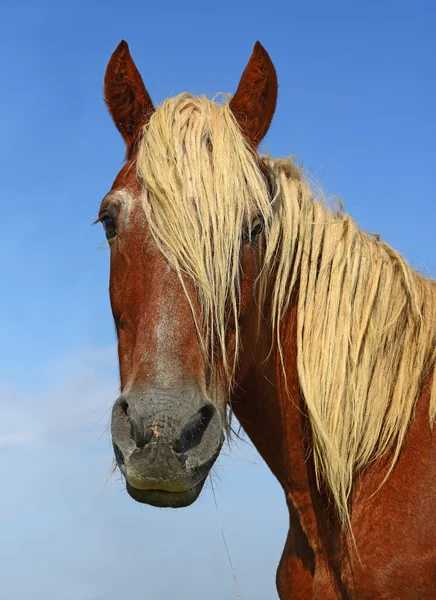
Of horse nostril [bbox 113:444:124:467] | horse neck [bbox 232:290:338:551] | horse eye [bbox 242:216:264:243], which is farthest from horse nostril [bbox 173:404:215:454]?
horse eye [bbox 242:216:264:243]

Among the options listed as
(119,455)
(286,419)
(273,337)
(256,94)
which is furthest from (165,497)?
(256,94)

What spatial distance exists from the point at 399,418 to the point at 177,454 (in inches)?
59.1

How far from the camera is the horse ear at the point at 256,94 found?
427cm

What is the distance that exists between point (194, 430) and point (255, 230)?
4.23ft

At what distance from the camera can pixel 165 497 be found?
3.11 m

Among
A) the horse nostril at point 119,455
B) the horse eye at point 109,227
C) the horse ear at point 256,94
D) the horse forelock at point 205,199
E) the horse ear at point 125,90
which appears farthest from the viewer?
the horse ear at point 125,90

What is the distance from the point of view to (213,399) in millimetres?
3451

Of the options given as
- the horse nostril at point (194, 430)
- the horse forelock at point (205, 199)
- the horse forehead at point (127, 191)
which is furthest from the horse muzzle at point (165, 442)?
the horse forehead at point (127, 191)

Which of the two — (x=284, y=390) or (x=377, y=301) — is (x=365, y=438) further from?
(x=377, y=301)

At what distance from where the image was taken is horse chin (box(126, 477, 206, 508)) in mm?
3105

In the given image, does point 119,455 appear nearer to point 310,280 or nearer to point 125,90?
point 310,280

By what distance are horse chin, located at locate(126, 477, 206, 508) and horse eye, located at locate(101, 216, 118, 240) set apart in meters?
1.51

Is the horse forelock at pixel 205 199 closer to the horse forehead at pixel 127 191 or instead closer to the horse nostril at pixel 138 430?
the horse forehead at pixel 127 191

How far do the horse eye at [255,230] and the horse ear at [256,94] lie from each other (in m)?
0.63
